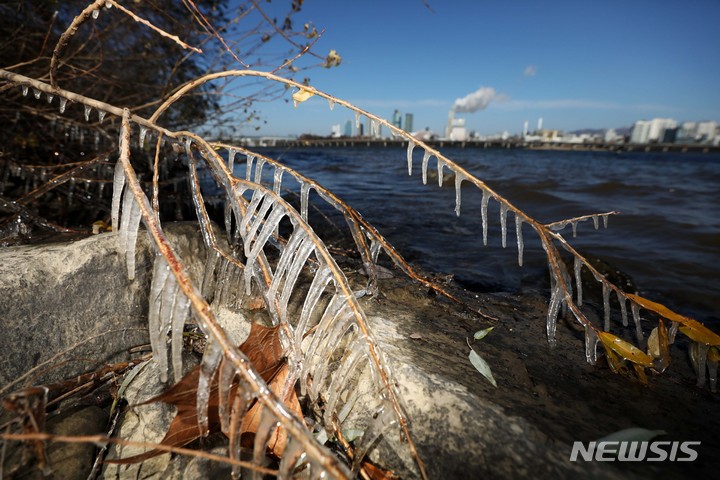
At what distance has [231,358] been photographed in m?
0.63

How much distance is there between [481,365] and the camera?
1.50 metres

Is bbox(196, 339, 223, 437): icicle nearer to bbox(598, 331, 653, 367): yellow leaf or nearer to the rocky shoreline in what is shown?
the rocky shoreline

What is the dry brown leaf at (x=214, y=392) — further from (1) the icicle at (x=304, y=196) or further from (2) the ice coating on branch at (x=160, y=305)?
(1) the icicle at (x=304, y=196)

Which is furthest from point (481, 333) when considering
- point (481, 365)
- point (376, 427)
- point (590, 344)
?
point (376, 427)

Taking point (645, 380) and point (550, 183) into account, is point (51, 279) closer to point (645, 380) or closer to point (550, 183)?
point (645, 380)

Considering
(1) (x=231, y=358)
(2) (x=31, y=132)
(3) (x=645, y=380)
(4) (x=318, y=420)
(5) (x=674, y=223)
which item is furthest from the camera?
(5) (x=674, y=223)

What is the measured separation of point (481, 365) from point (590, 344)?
1.72 feet

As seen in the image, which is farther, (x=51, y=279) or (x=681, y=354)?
(x=681, y=354)

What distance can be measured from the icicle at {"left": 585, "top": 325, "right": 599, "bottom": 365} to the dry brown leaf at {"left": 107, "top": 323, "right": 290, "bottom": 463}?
1.27 metres

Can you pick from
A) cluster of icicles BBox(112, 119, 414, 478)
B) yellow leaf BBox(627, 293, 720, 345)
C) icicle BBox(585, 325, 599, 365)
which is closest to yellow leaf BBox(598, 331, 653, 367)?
icicle BBox(585, 325, 599, 365)

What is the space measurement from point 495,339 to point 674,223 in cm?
689

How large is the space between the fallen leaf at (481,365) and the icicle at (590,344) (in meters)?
0.45

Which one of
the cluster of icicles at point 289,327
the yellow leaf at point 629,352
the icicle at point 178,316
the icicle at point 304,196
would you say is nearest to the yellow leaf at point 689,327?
the yellow leaf at point 629,352

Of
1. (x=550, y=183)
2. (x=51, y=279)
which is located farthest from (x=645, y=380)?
(x=550, y=183)
